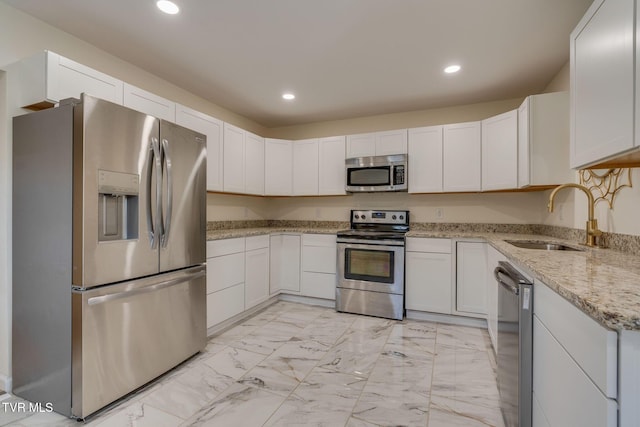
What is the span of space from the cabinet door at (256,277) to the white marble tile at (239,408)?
1.36m

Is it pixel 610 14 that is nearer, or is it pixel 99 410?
pixel 610 14

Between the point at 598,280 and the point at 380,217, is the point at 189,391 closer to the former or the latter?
the point at 598,280

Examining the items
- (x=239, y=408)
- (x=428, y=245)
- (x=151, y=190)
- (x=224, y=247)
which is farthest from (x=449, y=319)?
(x=151, y=190)

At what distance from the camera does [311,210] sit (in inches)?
179

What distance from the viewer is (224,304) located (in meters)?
2.95

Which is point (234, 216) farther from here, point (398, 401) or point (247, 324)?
point (398, 401)

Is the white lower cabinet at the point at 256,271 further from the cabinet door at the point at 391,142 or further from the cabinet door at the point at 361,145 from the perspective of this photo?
the cabinet door at the point at 391,142

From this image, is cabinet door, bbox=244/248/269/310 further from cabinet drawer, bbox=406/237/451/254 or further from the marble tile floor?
cabinet drawer, bbox=406/237/451/254

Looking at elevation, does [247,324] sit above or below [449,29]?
below

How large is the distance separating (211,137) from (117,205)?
59.7 inches

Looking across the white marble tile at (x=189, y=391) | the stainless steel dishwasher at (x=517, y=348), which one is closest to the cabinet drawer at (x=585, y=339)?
the stainless steel dishwasher at (x=517, y=348)

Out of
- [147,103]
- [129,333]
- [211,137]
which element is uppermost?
[147,103]

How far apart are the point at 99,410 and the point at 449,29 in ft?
11.2

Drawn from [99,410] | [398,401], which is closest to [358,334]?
[398,401]
